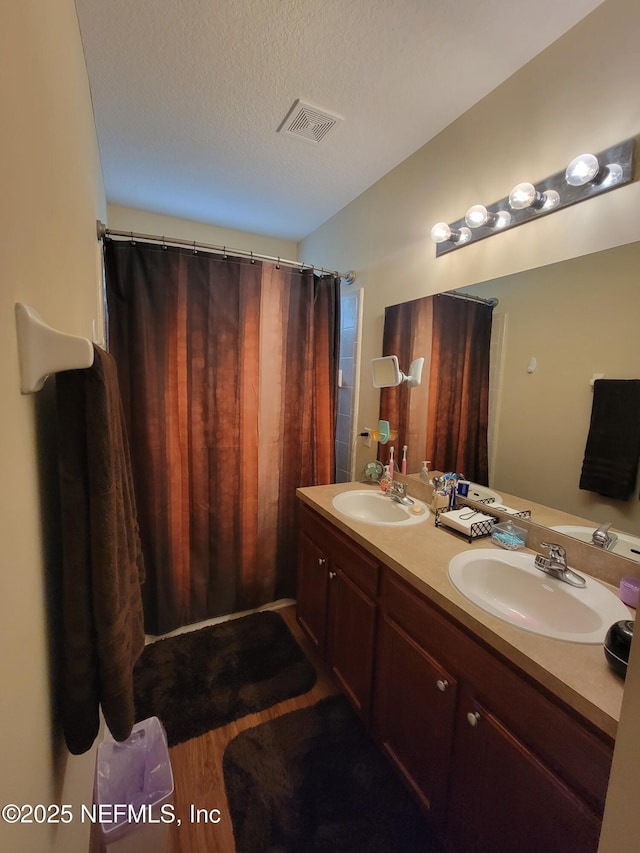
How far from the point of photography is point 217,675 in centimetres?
171

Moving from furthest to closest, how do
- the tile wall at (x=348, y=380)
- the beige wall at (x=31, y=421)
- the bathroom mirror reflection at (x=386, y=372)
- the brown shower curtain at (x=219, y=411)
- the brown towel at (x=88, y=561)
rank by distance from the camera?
the tile wall at (x=348, y=380)
the bathroom mirror reflection at (x=386, y=372)
the brown shower curtain at (x=219, y=411)
the brown towel at (x=88, y=561)
the beige wall at (x=31, y=421)

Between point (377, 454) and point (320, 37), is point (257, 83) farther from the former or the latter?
point (377, 454)

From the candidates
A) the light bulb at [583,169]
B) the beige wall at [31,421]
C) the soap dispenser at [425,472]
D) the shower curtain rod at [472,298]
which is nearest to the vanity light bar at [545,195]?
the light bulb at [583,169]

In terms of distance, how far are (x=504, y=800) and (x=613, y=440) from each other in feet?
3.28

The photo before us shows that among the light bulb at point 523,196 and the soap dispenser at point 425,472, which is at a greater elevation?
the light bulb at point 523,196

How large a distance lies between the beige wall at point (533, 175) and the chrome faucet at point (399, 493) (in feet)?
3.20

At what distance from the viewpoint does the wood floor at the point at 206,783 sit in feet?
3.68

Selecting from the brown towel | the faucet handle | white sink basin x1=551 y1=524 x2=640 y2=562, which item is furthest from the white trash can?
white sink basin x1=551 y1=524 x2=640 y2=562

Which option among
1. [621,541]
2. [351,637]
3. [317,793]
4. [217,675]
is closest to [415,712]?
[351,637]

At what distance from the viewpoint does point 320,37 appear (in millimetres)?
1153

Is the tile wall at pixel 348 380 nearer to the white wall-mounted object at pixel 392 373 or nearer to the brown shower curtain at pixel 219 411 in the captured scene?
the brown shower curtain at pixel 219 411

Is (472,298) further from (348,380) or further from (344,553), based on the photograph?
(344,553)

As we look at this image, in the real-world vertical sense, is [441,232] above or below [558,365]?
above

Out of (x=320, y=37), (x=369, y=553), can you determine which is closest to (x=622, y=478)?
(x=369, y=553)
